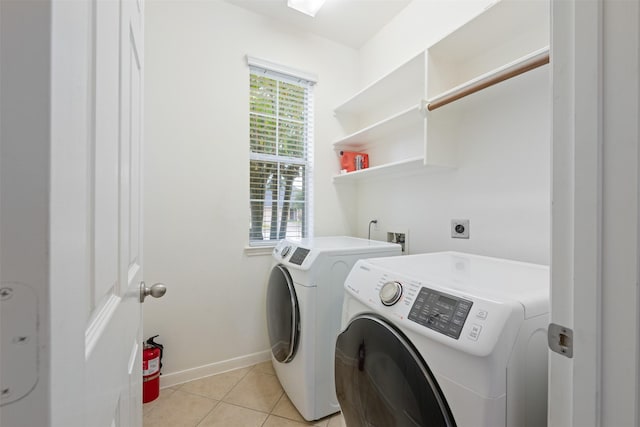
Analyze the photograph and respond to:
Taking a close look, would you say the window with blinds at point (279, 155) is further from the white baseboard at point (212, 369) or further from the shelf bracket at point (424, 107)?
the shelf bracket at point (424, 107)

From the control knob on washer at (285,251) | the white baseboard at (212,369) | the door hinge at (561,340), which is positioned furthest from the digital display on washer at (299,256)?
the door hinge at (561,340)

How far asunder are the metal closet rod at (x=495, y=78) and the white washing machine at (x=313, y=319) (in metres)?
0.90

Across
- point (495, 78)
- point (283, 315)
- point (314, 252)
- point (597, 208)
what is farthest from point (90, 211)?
point (495, 78)

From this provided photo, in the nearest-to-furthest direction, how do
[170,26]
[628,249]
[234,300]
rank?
[628,249]
[170,26]
[234,300]

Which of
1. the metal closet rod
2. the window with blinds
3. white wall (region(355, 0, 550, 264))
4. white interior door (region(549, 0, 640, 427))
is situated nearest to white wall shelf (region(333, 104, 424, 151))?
the metal closet rod

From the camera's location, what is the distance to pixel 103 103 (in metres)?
0.43

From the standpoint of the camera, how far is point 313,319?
1.44m

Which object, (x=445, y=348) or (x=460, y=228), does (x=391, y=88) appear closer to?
(x=460, y=228)

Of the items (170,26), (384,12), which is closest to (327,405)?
(170,26)

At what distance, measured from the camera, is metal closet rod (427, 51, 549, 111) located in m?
1.07

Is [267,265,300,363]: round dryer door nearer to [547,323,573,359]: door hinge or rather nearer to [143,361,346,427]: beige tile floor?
[143,361,346,427]: beige tile floor
